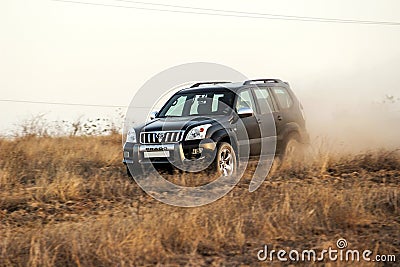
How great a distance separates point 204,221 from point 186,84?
21.4ft

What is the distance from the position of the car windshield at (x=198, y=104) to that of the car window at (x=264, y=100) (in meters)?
0.67

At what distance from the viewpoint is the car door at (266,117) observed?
42.7 ft

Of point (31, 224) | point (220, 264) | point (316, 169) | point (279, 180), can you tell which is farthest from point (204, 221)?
point (316, 169)

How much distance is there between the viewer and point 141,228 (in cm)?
771

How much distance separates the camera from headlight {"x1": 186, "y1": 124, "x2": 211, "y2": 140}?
11.6 meters

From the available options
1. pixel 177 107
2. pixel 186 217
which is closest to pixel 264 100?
pixel 177 107

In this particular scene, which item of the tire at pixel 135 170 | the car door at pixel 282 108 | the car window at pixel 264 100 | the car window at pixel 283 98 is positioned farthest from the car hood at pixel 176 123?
the car window at pixel 283 98

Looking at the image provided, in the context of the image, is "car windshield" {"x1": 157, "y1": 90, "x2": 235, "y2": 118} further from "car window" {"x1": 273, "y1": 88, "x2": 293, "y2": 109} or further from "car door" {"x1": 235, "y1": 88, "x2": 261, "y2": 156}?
"car window" {"x1": 273, "y1": 88, "x2": 293, "y2": 109}

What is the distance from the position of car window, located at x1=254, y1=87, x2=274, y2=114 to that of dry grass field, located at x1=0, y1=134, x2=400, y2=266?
1345 millimetres

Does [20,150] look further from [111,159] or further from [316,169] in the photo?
[316,169]

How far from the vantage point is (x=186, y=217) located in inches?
325

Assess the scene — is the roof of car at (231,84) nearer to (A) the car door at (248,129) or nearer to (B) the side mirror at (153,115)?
(A) the car door at (248,129)

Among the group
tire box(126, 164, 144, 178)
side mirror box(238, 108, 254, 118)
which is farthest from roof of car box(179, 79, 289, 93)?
tire box(126, 164, 144, 178)

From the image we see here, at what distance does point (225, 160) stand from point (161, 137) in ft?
3.94
